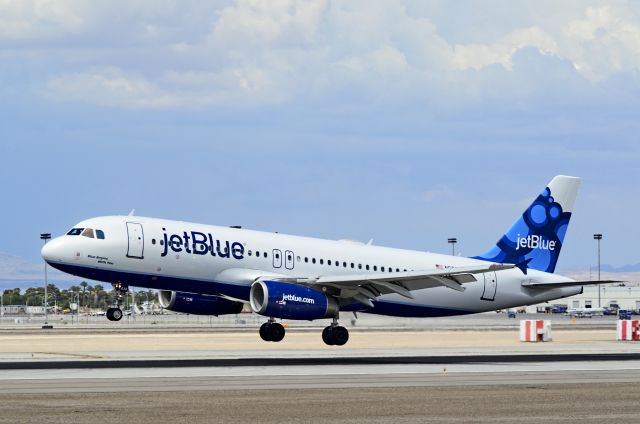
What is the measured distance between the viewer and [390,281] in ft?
178

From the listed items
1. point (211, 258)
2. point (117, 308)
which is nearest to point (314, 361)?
point (211, 258)

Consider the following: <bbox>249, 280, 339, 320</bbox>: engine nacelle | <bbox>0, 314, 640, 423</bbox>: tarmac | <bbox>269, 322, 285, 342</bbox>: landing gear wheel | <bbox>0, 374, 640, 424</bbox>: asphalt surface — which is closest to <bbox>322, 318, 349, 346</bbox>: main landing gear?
<bbox>0, 314, 640, 423</bbox>: tarmac

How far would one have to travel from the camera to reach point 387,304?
59.0 m

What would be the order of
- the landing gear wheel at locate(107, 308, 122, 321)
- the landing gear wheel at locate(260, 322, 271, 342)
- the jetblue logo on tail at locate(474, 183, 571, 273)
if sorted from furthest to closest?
the jetblue logo on tail at locate(474, 183, 571, 273) < the landing gear wheel at locate(260, 322, 271, 342) < the landing gear wheel at locate(107, 308, 122, 321)

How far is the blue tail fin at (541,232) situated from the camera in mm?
64250

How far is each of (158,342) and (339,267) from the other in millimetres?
11506

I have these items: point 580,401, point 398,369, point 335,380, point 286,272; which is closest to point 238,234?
point 286,272

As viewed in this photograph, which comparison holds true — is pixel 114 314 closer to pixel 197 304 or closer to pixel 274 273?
pixel 197 304

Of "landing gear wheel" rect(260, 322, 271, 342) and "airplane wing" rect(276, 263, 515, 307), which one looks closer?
"airplane wing" rect(276, 263, 515, 307)

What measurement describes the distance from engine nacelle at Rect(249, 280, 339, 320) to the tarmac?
1644 millimetres

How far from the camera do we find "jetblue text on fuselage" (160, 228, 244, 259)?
5325 centimetres

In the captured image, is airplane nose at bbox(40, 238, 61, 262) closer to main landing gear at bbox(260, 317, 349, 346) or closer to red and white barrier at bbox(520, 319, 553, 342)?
main landing gear at bbox(260, 317, 349, 346)

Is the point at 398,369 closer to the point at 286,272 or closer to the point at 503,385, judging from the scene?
the point at 503,385

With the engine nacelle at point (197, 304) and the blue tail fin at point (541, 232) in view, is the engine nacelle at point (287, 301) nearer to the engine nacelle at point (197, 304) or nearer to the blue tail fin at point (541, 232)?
the engine nacelle at point (197, 304)
